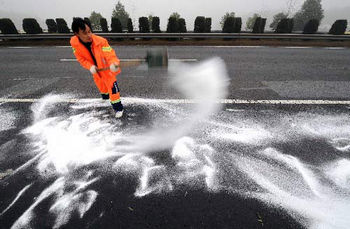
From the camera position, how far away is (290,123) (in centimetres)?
346

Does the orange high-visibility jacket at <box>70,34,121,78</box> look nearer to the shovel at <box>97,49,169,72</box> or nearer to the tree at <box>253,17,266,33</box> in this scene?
the shovel at <box>97,49,169,72</box>

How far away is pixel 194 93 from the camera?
4637mm

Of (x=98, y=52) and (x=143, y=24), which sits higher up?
(x=143, y=24)

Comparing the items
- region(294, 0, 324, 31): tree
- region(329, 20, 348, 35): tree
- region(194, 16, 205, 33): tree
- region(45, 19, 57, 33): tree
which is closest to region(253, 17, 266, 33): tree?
region(194, 16, 205, 33): tree

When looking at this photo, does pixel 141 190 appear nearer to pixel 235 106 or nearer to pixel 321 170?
pixel 321 170

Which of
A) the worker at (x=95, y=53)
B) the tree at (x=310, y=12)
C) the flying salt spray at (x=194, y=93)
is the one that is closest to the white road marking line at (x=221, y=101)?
the flying salt spray at (x=194, y=93)

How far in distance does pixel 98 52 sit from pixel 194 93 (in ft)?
7.63

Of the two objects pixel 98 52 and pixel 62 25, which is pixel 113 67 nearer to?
pixel 98 52

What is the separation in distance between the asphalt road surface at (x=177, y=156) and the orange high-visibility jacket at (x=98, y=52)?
1.00m

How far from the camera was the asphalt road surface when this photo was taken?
204cm

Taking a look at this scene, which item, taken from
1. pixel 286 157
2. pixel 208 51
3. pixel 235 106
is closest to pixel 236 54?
pixel 208 51

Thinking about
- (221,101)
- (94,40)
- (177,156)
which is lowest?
(177,156)

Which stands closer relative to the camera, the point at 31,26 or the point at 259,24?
the point at 31,26

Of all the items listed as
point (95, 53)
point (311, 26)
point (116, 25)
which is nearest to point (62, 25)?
point (116, 25)
